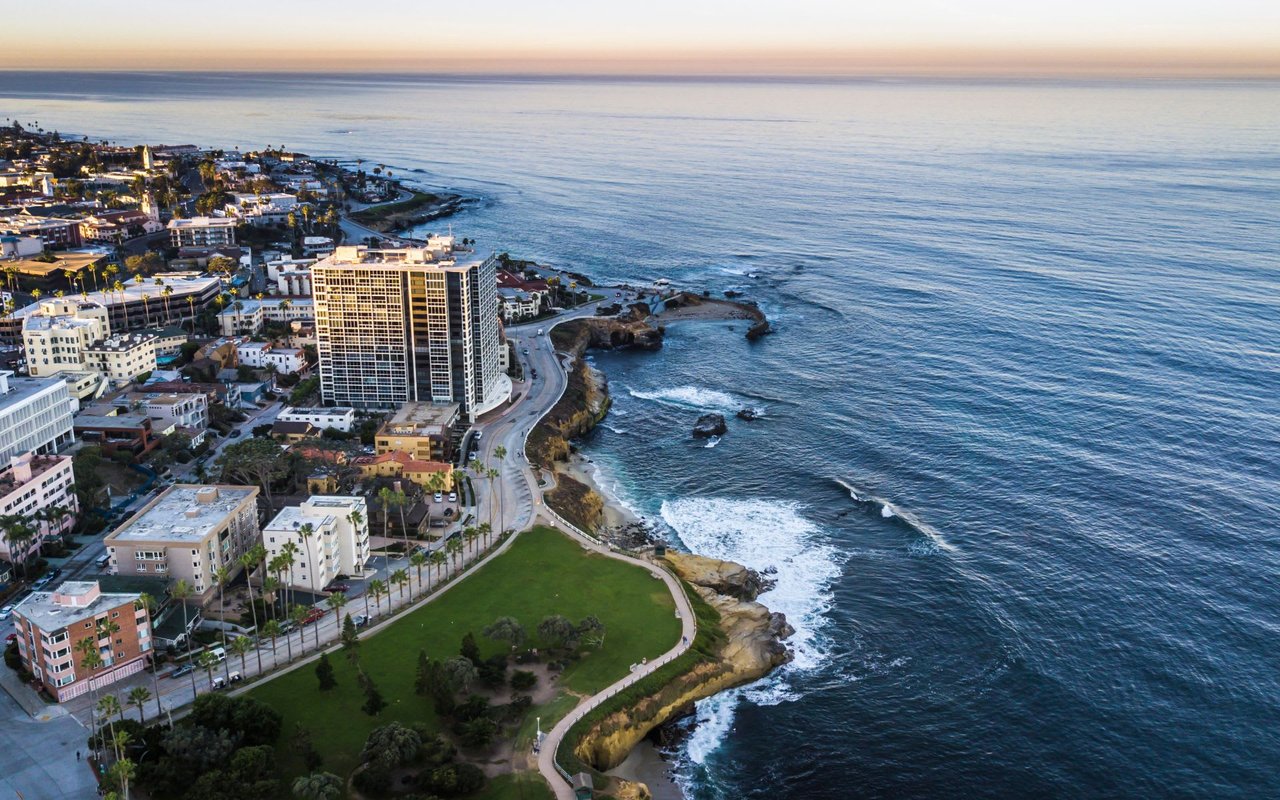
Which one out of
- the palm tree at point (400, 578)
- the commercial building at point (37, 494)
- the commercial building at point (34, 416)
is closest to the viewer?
the palm tree at point (400, 578)

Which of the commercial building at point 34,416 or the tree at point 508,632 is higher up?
the commercial building at point 34,416

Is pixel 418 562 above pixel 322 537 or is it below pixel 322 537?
below

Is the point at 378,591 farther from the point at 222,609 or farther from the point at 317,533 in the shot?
the point at 222,609

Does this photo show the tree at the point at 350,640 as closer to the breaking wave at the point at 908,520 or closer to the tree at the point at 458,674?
the tree at the point at 458,674

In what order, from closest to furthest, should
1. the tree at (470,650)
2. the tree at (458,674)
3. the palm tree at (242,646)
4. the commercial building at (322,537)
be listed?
the tree at (458,674) → the palm tree at (242,646) → the tree at (470,650) → the commercial building at (322,537)

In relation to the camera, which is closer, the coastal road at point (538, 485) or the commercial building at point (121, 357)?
the coastal road at point (538, 485)

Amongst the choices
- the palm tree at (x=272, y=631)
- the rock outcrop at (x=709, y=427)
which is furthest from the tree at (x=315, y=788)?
the rock outcrop at (x=709, y=427)

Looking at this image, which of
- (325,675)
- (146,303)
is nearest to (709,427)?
(325,675)
